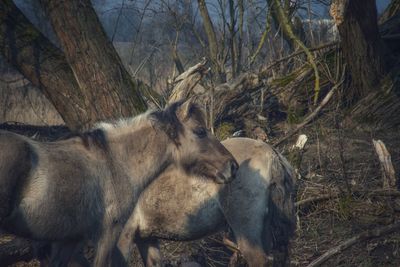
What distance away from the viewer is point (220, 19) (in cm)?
1304

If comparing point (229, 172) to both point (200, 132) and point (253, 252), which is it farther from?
point (253, 252)

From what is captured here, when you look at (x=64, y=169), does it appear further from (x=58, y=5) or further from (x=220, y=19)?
(x=220, y=19)

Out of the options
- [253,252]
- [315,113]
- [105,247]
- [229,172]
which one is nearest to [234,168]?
[229,172]

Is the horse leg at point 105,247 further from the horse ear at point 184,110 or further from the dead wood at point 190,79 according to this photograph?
the dead wood at point 190,79

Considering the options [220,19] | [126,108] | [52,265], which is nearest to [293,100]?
[220,19]

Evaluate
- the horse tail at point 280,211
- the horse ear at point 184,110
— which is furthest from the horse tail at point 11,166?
the horse tail at point 280,211

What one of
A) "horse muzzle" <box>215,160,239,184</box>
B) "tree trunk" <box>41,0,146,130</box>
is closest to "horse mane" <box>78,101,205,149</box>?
"horse muzzle" <box>215,160,239,184</box>

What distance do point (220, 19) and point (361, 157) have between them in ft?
16.7

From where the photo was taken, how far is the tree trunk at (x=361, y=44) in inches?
396

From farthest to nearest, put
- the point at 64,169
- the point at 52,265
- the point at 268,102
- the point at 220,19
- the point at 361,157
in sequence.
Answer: the point at 220,19
the point at 268,102
the point at 361,157
the point at 52,265
the point at 64,169

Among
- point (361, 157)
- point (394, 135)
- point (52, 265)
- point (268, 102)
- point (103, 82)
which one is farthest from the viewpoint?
point (268, 102)

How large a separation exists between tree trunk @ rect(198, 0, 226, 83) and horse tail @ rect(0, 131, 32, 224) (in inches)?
281

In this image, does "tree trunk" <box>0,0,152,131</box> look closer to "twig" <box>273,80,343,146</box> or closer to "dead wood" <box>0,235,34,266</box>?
"dead wood" <box>0,235,34,266</box>

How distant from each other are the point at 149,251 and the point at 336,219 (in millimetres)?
2654
